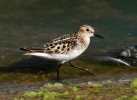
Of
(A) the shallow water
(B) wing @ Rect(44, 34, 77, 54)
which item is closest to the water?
(A) the shallow water

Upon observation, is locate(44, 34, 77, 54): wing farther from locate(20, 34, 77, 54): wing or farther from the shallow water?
the shallow water

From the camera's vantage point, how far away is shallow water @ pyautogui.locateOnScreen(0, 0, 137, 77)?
1227 centimetres

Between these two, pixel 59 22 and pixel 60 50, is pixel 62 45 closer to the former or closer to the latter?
pixel 60 50

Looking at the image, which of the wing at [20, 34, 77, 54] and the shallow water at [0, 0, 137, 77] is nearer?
the wing at [20, 34, 77, 54]

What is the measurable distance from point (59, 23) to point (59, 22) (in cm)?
9

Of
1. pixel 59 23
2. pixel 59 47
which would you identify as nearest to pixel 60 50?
pixel 59 47

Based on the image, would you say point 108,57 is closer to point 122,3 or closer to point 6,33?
point 6,33

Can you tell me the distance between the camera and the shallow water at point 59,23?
1227 centimetres

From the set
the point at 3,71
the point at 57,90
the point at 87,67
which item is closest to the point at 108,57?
the point at 87,67

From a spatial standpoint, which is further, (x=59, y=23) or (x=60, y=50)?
(x=59, y=23)

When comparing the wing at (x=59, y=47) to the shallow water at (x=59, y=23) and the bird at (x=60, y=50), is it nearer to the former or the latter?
the bird at (x=60, y=50)

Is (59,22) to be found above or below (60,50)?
above

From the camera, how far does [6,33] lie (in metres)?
13.3

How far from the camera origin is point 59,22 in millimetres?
14203
